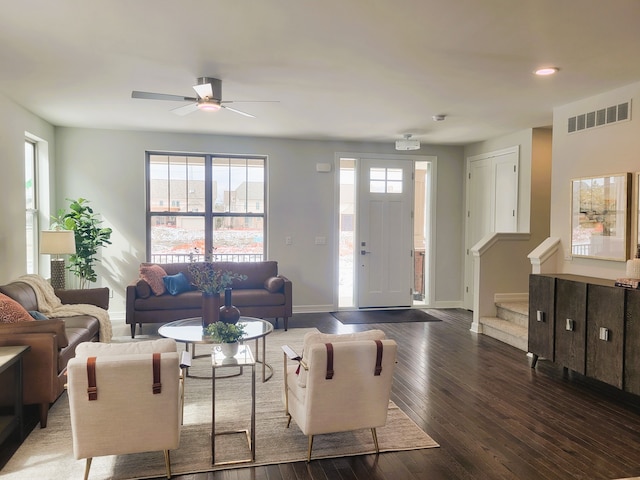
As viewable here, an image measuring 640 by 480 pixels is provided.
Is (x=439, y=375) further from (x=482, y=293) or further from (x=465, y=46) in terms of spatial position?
(x=465, y=46)

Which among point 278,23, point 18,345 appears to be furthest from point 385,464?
point 278,23

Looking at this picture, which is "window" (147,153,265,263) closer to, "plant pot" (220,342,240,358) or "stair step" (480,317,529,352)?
"stair step" (480,317,529,352)

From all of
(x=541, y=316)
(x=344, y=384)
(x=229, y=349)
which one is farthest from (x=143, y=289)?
(x=541, y=316)

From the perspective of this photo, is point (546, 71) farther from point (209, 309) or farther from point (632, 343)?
point (209, 309)

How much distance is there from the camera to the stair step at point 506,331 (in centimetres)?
504

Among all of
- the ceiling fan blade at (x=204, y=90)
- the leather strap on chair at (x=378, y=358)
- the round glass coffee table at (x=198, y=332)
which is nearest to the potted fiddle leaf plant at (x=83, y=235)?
the round glass coffee table at (x=198, y=332)

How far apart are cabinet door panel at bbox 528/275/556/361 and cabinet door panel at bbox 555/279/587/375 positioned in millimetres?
80

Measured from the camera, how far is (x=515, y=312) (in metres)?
5.50

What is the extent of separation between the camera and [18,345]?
3.00 meters

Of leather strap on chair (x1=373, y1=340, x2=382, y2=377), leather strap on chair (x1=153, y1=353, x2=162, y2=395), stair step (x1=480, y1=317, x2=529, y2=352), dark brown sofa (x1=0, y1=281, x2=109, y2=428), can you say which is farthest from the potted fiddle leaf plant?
stair step (x1=480, y1=317, x2=529, y2=352)

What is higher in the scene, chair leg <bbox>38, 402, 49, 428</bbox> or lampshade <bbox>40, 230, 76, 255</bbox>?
lampshade <bbox>40, 230, 76, 255</bbox>

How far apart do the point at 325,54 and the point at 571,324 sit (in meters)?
3.15

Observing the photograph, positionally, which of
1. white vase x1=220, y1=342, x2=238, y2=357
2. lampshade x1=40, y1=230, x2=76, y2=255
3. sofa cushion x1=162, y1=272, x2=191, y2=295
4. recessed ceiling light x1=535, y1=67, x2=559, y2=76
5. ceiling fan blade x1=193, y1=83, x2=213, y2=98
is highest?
recessed ceiling light x1=535, y1=67, x2=559, y2=76

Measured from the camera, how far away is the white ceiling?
2.66 m
